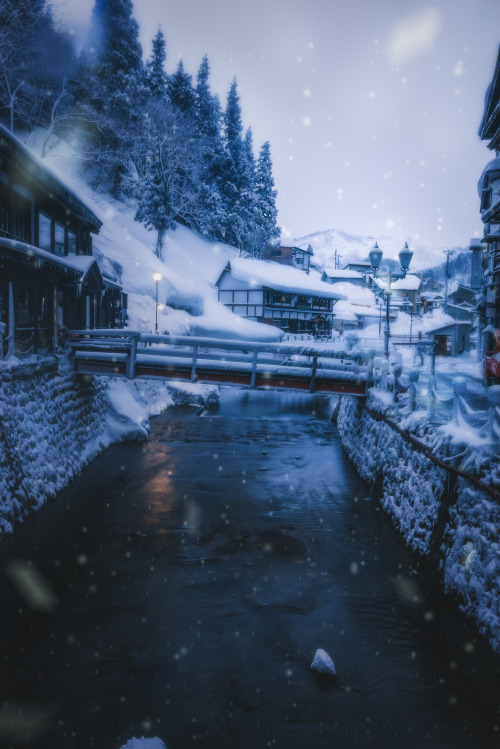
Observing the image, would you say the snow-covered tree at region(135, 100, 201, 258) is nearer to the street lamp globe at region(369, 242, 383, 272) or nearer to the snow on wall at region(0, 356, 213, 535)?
the snow on wall at region(0, 356, 213, 535)

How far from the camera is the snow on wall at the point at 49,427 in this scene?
9859 mm

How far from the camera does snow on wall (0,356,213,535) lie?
986 cm

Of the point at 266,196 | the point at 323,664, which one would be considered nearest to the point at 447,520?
the point at 323,664

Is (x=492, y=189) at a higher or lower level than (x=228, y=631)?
higher

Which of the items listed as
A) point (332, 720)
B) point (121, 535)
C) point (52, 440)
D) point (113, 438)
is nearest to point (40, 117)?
point (113, 438)

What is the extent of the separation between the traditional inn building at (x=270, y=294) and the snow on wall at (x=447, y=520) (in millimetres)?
33528

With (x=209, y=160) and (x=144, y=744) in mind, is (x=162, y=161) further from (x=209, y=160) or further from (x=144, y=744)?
(x=144, y=744)

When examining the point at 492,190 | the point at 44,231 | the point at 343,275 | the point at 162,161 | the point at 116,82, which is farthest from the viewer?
the point at 343,275

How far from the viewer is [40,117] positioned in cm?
3581

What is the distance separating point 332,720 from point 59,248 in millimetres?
18314

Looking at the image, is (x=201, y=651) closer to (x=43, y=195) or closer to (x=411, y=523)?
(x=411, y=523)

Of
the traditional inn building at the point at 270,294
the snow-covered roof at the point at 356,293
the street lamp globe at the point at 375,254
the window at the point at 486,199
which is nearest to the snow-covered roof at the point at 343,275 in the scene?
the snow-covered roof at the point at 356,293

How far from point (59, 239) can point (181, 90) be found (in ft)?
151

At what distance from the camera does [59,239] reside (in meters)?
18.5
